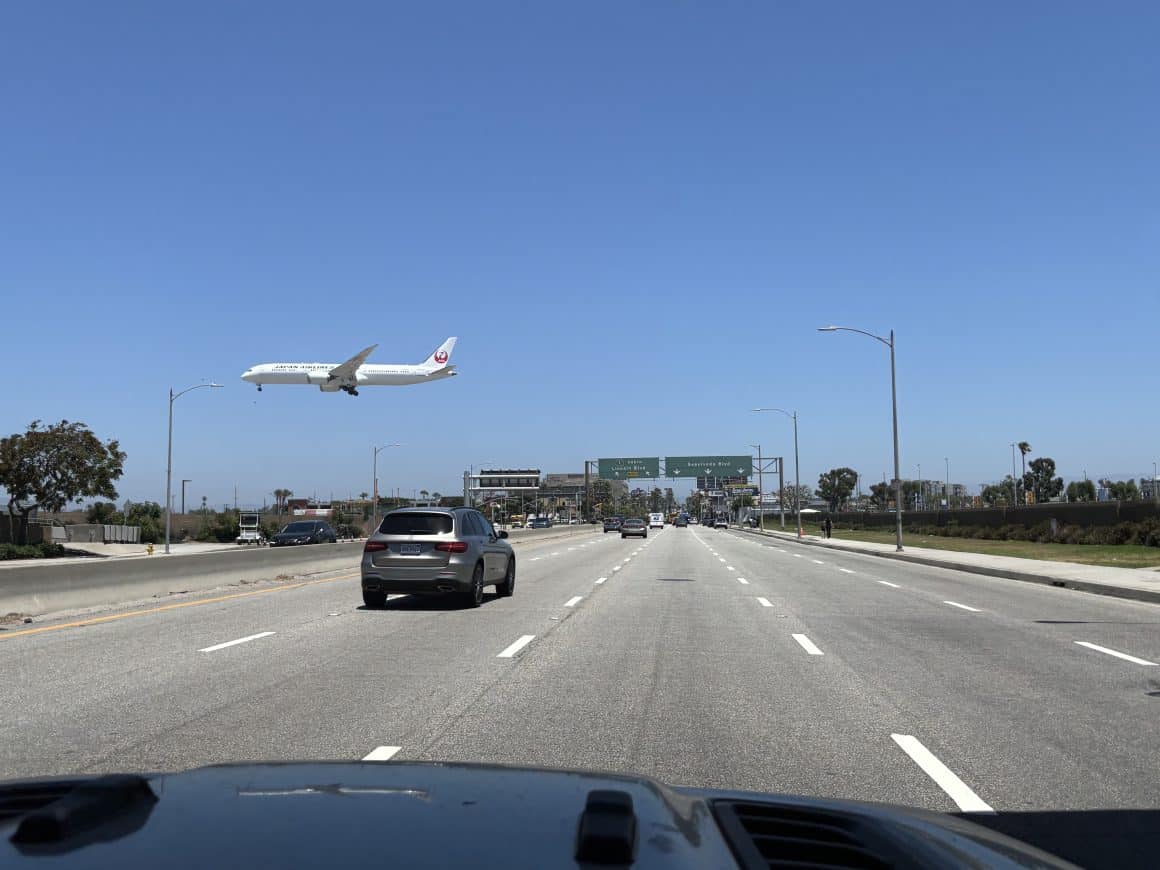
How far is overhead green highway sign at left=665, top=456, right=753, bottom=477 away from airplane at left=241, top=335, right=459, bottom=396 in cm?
5195

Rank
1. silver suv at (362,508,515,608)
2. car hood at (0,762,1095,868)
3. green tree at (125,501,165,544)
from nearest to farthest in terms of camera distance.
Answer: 1. car hood at (0,762,1095,868)
2. silver suv at (362,508,515,608)
3. green tree at (125,501,165,544)

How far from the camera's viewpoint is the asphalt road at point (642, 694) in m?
7.10

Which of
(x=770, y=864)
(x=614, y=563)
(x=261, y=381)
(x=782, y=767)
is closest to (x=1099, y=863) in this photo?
(x=782, y=767)

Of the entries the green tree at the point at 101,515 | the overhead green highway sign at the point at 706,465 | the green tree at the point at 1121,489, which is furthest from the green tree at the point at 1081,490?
the green tree at the point at 101,515

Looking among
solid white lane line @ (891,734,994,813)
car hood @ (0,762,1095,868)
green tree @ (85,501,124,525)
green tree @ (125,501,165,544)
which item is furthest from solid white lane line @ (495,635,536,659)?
green tree @ (85,501,124,525)

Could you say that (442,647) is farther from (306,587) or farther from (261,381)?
(261,381)

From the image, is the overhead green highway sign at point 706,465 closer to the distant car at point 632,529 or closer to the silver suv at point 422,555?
the distant car at point 632,529

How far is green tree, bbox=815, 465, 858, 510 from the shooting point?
623 feet

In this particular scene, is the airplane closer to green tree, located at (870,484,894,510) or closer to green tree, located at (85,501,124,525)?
green tree, located at (85,501,124,525)

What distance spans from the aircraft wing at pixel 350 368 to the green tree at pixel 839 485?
135846 mm

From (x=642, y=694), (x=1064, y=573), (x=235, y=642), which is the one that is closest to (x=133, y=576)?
(x=235, y=642)

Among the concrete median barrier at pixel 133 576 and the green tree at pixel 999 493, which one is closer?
the concrete median barrier at pixel 133 576

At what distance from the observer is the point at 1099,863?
5.16 metres

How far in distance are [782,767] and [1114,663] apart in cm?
711
